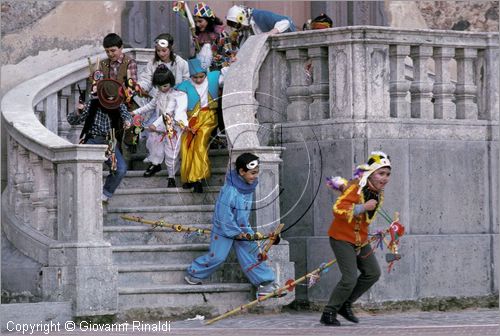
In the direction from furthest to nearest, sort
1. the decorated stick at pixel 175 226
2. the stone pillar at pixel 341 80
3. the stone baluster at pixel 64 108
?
the stone baluster at pixel 64 108
the stone pillar at pixel 341 80
the decorated stick at pixel 175 226

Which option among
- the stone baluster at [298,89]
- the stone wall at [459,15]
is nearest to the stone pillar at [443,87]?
the stone baluster at [298,89]

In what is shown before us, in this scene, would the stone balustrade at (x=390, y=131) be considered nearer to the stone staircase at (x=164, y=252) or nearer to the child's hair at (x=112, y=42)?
the stone staircase at (x=164, y=252)

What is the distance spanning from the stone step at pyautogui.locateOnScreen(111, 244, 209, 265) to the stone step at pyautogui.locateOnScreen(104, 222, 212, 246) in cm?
20

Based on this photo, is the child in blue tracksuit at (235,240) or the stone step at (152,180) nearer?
the child in blue tracksuit at (235,240)

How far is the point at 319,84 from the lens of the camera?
1570 centimetres

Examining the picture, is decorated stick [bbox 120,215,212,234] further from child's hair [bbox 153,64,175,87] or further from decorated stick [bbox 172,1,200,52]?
decorated stick [bbox 172,1,200,52]

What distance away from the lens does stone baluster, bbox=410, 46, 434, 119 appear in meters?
15.8

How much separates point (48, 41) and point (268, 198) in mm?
3593

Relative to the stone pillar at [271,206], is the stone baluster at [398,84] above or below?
above

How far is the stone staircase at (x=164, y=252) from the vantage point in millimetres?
14539

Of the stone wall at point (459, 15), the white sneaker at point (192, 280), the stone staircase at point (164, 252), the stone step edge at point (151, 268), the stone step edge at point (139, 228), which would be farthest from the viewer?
the stone wall at point (459, 15)

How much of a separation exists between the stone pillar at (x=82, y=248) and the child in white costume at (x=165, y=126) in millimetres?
1729

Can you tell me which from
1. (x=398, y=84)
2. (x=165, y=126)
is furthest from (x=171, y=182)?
(x=398, y=84)

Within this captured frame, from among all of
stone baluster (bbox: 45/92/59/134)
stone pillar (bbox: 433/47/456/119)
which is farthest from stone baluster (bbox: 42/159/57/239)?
stone pillar (bbox: 433/47/456/119)
